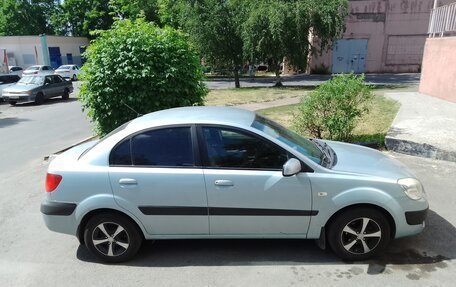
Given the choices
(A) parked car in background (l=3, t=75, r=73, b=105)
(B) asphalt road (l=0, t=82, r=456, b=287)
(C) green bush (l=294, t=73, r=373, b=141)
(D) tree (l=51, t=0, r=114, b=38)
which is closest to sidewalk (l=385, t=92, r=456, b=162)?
(C) green bush (l=294, t=73, r=373, b=141)

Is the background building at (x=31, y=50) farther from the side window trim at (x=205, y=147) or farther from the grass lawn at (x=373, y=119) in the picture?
the side window trim at (x=205, y=147)

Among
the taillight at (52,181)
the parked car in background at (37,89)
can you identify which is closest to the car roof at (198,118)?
the taillight at (52,181)

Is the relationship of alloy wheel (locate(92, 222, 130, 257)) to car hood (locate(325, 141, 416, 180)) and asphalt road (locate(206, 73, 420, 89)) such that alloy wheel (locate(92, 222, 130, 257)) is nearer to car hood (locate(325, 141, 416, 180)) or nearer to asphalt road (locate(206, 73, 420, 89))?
car hood (locate(325, 141, 416, 180))

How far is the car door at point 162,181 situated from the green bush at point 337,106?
4786 millimetres

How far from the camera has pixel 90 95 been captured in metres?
7.93

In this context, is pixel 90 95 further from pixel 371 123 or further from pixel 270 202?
pixel 371 123

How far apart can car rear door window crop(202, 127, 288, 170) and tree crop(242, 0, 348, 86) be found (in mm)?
18102

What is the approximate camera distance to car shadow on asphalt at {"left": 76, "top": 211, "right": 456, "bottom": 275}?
3.94 meters

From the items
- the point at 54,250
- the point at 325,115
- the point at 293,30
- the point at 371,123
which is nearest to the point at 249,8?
the point at 293,30

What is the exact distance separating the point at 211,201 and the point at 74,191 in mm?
1401

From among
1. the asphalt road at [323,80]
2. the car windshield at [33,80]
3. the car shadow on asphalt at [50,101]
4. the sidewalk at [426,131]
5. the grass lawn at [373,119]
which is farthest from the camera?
the asphalt road at [323,80]

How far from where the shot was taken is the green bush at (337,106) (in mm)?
7934

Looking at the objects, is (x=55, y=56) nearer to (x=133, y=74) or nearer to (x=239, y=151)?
(x=133, y=74)

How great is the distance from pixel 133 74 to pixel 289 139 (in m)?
4.47
